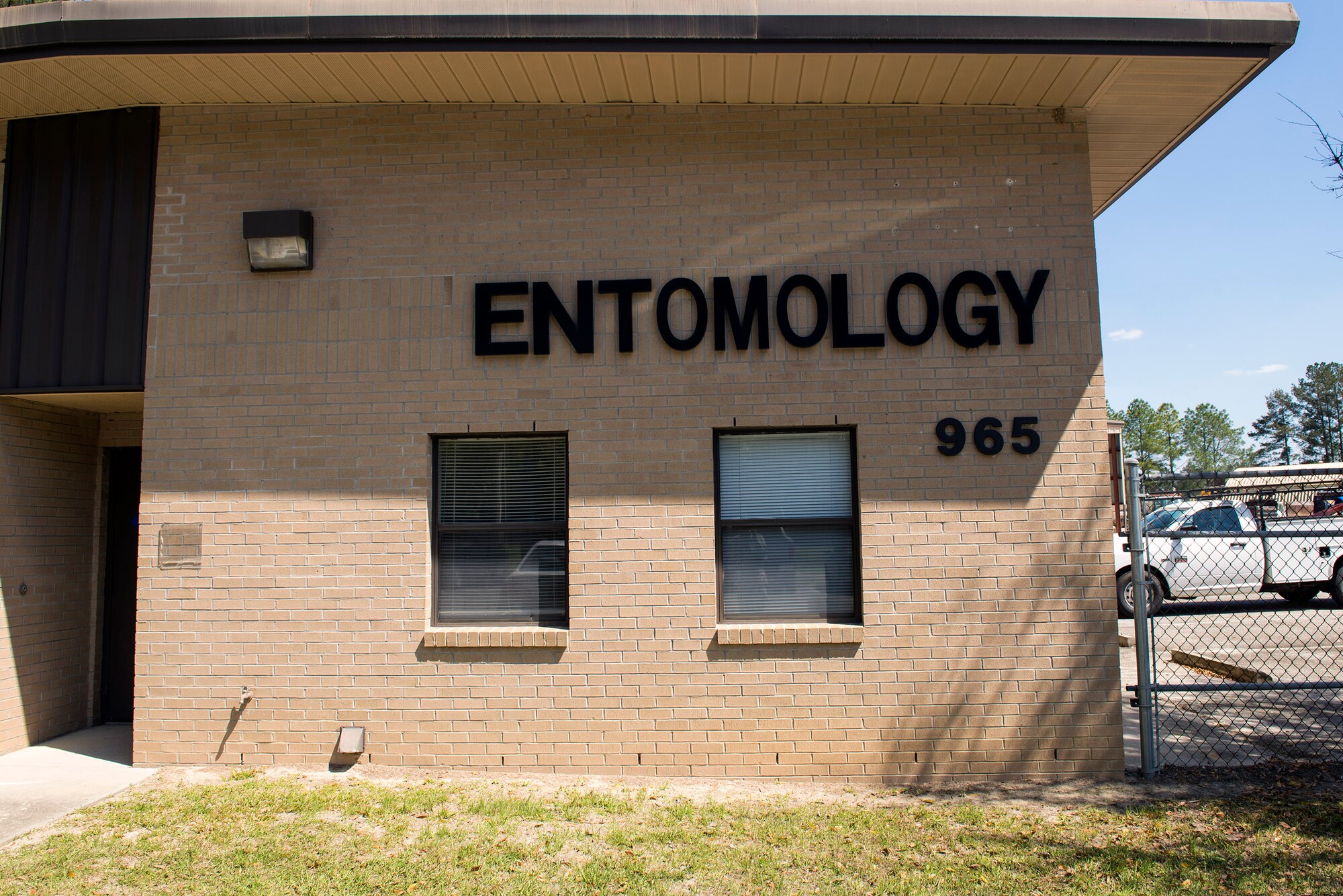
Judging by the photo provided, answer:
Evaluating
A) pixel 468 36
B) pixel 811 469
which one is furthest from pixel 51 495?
pixel 811 469

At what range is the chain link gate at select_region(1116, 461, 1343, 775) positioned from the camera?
5.93m

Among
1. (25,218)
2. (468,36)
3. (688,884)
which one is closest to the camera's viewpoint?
(688,884)

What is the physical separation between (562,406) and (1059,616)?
12.2 feet

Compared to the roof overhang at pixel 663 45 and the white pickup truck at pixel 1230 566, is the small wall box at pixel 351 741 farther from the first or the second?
the white pickup truck at pixel 1230 566

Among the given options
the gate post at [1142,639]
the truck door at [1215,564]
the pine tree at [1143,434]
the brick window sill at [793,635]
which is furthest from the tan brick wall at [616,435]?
the pine tree at [1143,434]

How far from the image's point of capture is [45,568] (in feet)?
23.5

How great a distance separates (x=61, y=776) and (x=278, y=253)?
155 inches

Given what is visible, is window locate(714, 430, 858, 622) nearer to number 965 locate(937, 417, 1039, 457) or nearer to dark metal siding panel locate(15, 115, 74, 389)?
number 965 locate(937, 417, 1039, 457)

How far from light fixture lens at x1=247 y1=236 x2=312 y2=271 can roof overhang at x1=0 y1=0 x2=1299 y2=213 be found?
109 centimetres

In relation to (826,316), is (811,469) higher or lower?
lower

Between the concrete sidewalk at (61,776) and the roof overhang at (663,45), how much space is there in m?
4.78

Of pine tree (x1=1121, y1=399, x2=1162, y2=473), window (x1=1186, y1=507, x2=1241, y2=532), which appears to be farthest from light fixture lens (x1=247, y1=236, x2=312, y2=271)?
pine tree (x1=1121, y1=399, x2=1162, y2=473)

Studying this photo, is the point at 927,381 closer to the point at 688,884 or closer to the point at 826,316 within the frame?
the point at 826,316

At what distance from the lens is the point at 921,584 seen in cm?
620
